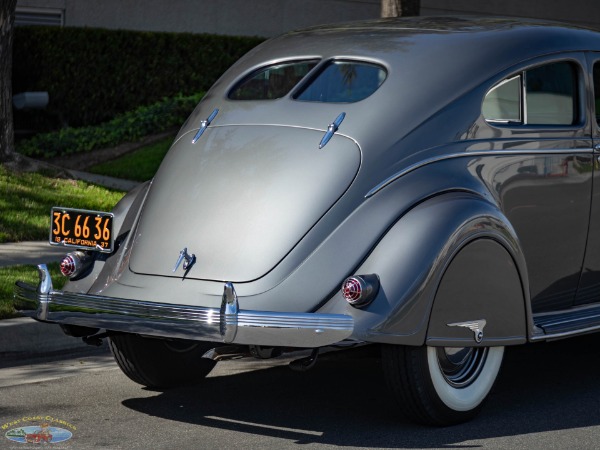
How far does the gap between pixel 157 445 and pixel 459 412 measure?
4.78 feet

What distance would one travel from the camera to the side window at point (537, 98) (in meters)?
6.32

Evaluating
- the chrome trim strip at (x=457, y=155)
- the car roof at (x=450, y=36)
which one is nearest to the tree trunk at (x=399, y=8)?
the car roof at (x=450, y=36)

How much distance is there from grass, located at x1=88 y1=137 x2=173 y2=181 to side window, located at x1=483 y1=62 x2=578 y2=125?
8.39 metres

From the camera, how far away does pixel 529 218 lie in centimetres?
623

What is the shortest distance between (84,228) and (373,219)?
154 centimetres

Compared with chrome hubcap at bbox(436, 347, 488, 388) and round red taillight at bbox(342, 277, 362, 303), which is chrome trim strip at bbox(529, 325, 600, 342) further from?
round red taillight at bbox(342, 277, 362, 303)

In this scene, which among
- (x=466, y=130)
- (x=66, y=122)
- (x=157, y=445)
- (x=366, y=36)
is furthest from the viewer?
(x=66, y=122)

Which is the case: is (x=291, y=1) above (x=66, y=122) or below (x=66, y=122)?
above

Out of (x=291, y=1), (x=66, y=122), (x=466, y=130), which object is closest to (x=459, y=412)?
(x=466, y=130)

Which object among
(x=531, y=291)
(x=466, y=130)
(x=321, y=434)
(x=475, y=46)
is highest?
(x=475, y=46)

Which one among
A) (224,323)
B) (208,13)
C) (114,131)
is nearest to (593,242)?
(224,323)

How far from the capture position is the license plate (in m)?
6.15

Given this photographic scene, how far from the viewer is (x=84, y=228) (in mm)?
6176

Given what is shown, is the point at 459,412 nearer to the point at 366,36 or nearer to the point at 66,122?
the point at 366,36
